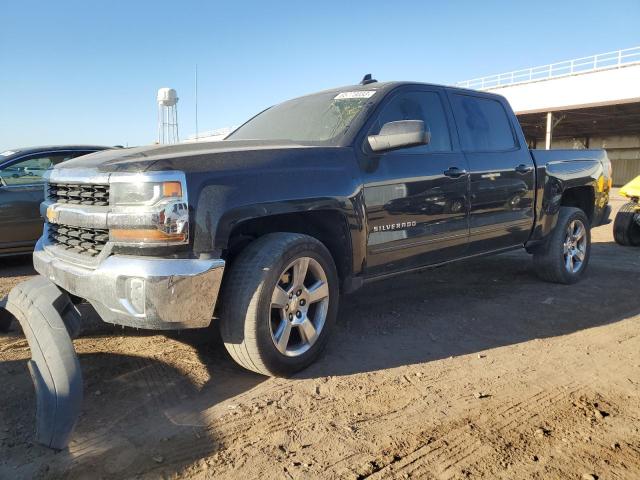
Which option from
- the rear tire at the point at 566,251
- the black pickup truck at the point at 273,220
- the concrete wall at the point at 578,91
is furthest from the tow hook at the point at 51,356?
the concrete wall at the point at 578,91

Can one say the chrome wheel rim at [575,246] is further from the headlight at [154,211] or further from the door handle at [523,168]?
the headlight at [154,211]

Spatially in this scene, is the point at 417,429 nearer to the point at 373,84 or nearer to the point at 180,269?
the point at 180,269

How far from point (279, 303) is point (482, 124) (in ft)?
9.46

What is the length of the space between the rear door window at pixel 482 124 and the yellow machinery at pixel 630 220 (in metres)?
4.44

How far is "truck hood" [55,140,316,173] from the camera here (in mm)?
2741

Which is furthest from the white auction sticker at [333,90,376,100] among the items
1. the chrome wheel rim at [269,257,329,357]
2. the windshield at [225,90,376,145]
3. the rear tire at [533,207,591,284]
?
the rear tire at [533,207,591,284]

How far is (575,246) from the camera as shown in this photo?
5867 mm

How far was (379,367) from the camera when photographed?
335cm

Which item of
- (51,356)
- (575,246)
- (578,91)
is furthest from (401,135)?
(578,91)

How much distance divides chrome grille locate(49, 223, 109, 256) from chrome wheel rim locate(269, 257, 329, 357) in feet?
3.33

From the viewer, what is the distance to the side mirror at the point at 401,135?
11.4ft

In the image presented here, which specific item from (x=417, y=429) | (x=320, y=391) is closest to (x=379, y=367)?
(x=320, y=391)

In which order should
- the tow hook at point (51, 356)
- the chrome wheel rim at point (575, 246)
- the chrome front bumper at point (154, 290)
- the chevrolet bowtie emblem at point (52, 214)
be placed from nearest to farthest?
the tow hook at point (51, 356), the chrome front bumper at point (154, 290), the chevrolet bowtie emblem at point (52, 214), the chrome wheel rim at point (575, 246)

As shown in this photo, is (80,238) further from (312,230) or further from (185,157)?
(312,230)
